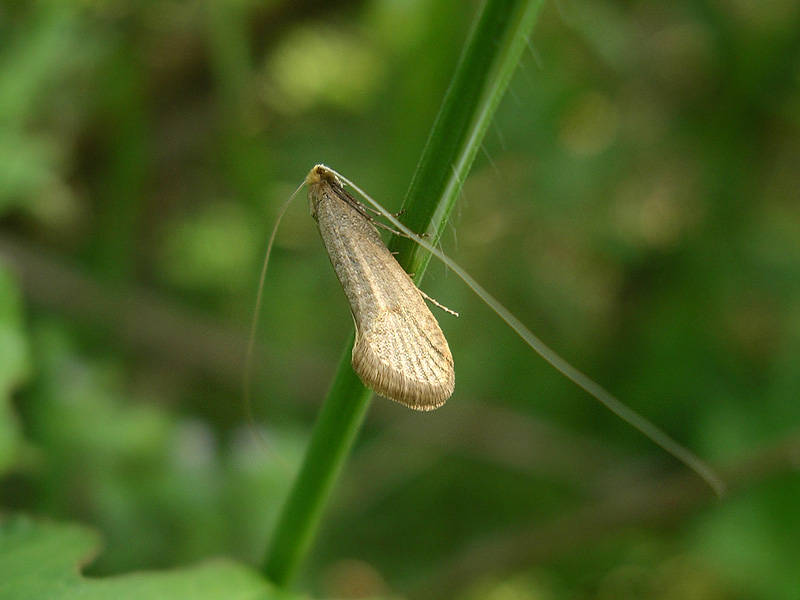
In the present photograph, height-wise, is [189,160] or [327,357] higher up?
[189,160]

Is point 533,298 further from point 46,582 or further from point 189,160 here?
point 46,582

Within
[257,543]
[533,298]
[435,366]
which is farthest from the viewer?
[533,298]

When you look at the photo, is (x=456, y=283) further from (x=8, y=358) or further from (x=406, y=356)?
Answer: (x=8, y=358)

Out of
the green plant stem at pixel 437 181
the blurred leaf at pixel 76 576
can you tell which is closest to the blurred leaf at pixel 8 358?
the blurred leaf at pixel 76 576

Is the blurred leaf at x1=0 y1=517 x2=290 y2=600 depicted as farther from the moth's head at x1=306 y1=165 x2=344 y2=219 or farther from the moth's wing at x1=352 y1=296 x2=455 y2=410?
the moth's head at x1=306 y1=165 x2=344 y2=219

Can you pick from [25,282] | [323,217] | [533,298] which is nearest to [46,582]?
[323,217]

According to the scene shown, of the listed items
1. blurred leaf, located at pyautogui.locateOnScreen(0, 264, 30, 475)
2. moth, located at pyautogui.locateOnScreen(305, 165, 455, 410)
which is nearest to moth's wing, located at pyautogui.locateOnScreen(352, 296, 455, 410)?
moth, located at pyautogui.locateOnScreen(305, 165, 455, 410)
